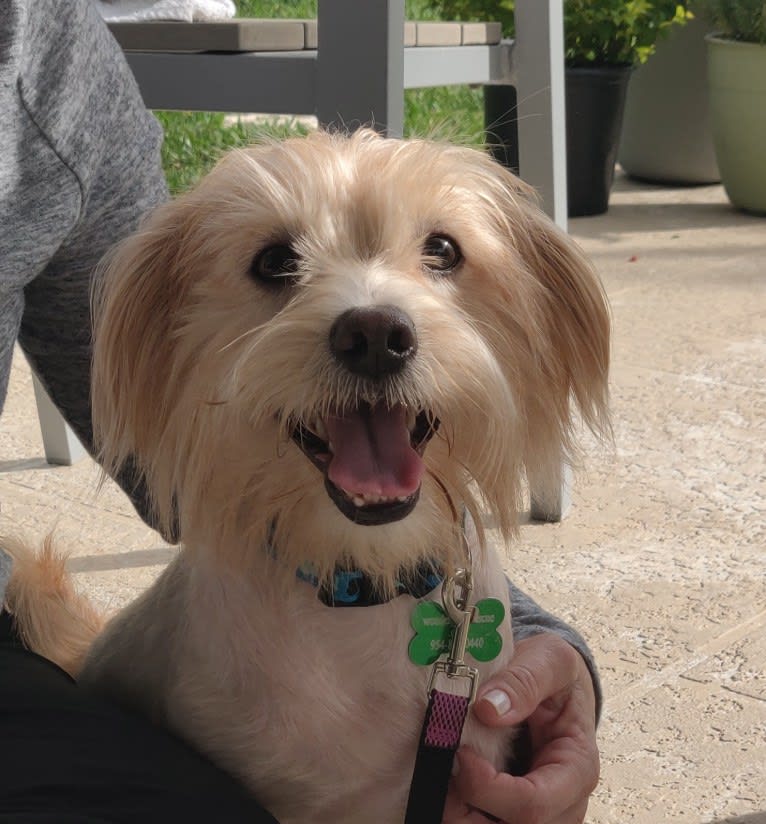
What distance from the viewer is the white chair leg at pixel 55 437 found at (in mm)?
3543

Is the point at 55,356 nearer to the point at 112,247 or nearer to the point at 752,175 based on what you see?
the point at 112,247

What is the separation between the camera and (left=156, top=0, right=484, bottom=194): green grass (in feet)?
17.2

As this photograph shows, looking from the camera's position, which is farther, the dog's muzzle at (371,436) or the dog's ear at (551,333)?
the dog's ear at (551,333)

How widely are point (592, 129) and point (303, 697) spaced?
16.1ft

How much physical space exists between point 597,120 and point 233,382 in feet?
16.0

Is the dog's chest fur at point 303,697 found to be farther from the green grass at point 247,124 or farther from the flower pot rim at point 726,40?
the flower pot rim at point 726,40

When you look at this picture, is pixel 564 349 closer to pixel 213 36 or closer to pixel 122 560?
pixel 213 36

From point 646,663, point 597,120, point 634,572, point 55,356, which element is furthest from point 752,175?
point 55,356

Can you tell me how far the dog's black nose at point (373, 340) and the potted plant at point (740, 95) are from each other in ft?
16.1

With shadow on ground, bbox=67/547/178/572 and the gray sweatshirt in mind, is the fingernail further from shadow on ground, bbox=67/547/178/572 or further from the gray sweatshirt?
shadow on ground, bbox=67/547/178/572

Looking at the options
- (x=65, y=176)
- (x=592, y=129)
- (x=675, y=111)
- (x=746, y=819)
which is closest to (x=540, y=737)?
(x=746, y=819)

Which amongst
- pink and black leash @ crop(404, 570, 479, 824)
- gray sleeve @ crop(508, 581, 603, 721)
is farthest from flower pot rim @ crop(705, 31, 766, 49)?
pink and black leash @ crop(404, 570, 479, 824)

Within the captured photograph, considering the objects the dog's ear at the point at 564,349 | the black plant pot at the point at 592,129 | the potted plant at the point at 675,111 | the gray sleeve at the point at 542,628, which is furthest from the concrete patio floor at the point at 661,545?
the potted plant at the point at 675,111

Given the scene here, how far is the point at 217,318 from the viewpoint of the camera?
1.74 metres
